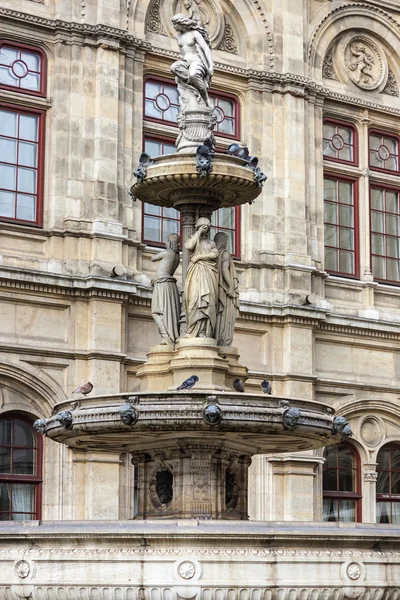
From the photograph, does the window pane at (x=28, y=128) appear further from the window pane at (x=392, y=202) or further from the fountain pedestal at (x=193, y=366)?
the fountain pedestal at (x=193, y=366)

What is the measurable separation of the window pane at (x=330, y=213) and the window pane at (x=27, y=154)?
6.62m

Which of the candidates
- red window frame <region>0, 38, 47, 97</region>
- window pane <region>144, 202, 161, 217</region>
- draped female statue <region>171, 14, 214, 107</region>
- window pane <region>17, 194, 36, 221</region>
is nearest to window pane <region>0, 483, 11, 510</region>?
window pane <region>17, 194, 36, 221</region>

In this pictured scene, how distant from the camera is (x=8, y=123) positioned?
899 inches

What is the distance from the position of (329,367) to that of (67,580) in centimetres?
1453

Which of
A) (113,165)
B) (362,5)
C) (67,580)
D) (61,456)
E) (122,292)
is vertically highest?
(362,5)

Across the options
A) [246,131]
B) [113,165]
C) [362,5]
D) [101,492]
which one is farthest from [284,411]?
[362,5]

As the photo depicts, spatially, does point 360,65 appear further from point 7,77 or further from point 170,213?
point 7,77

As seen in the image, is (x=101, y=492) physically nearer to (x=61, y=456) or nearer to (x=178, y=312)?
(x=61, y=456)

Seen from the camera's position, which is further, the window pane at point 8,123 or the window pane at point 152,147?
the window pane at point 152,147

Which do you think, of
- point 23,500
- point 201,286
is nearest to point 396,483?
point 23,500

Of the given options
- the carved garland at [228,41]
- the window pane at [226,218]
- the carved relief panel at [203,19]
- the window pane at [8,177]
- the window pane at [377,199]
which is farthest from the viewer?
the window pane at [377,199]

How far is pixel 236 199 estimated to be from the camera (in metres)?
15.8

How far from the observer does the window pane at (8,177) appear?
22.6 m

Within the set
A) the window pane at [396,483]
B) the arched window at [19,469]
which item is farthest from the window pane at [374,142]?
the arched window at [19,469]
